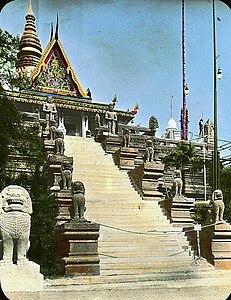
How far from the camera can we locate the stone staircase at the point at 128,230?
304 inches

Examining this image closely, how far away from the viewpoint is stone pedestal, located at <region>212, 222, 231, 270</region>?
825 cm

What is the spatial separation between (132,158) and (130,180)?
4.03 ft

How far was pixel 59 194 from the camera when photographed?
930 cm

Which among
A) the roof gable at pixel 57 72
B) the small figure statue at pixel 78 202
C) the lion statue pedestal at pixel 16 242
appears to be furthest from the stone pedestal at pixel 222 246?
the roof gable at pixel 57 72

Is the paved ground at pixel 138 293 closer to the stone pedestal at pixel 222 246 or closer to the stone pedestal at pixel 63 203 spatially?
the stone pedestal at pixel 222 246

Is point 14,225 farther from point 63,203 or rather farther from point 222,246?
point 222,246

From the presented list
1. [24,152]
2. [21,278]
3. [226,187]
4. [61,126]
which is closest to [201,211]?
[226,187]

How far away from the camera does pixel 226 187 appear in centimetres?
1364

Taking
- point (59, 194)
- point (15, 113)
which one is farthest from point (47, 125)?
point (15, 113)

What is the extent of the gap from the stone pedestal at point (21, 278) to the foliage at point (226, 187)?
27.2ft

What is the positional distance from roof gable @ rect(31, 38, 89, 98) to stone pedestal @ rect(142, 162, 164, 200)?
11070 millimetres

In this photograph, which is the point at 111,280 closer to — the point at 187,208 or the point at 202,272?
the point at 202,272

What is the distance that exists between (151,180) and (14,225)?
689cm

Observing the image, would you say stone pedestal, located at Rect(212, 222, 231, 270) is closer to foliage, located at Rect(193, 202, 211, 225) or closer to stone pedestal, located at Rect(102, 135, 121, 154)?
foliage, located at Rect(193, 202, 211, 225)
